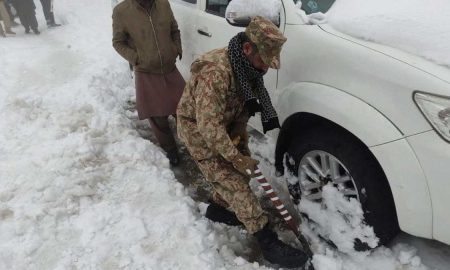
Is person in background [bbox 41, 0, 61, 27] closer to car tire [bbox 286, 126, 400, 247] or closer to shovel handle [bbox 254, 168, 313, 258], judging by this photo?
shovel handle [bbox 254, 168, 313, 258]

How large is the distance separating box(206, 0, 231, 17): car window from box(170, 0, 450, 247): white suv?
786 millimetres

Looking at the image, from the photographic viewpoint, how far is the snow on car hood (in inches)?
89.1

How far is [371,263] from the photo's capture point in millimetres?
2793

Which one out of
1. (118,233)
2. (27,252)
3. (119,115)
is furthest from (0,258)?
(119,115)

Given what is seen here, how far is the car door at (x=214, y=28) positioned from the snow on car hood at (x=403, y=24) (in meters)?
0.95

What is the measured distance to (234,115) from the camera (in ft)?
9.35

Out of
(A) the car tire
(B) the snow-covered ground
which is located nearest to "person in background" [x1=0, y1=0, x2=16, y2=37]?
(B) the snow-covered ground

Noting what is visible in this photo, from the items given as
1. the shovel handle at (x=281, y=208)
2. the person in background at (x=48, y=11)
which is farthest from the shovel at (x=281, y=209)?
the person in background at (x=48, y=11)

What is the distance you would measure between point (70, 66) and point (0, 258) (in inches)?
156

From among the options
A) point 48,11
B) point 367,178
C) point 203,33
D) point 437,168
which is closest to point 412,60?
point 437,168

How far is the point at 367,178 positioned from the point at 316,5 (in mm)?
1237

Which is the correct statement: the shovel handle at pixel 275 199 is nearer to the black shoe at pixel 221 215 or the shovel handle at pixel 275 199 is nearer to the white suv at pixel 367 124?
the white suv at pixel 367 124

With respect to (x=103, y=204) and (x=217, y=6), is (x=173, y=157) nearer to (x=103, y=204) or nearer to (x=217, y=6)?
(x=103, y=204)

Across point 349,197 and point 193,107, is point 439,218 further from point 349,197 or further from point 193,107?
point 193,107
